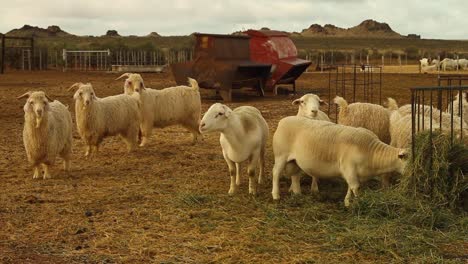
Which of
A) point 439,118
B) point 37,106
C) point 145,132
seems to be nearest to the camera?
point 439,118

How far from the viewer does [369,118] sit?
1066 centimetres

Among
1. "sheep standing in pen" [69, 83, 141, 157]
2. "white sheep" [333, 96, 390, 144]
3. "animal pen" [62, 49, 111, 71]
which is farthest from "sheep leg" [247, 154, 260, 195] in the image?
"animal pen" [62, 49, 111, 71]

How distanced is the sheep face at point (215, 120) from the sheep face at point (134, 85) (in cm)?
495

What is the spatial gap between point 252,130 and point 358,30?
580 ft

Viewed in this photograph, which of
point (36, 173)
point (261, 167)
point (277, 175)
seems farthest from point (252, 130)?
point (36, 173)

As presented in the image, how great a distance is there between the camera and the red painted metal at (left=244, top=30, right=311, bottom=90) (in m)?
25.1

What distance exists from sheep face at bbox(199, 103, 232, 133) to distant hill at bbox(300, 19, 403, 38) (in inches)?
6607

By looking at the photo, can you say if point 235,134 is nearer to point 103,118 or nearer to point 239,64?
point 103,118

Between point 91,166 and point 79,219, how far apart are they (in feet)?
11.7

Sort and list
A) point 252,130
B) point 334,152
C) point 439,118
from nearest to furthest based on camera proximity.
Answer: point 334,152
point 252,130
point 439,118

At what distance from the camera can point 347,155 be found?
7.42 metres

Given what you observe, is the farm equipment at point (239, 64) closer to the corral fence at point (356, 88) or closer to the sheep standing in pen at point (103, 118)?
the corral fence at point (356, 88)

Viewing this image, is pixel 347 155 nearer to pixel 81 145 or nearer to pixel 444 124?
pixel 444 124

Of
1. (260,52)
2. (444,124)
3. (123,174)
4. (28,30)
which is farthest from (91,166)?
(28,30)
